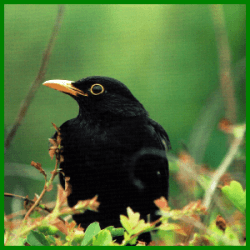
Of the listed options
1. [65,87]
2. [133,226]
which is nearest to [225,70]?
[65,87]

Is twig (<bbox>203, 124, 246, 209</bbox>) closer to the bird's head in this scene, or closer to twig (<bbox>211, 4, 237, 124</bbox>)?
twig (<bbox>211, 4, 237, 124</bbox>)

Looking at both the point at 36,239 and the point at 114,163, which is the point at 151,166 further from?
the point at 36,239

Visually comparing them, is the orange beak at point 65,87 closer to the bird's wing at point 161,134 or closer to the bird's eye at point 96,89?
the bird's eye at point 96,89

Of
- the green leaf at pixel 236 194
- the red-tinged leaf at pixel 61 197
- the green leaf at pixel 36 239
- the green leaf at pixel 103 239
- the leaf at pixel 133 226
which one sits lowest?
the green leaf at pixel 36 239

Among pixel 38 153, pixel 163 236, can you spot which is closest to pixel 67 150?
pixel 38 153

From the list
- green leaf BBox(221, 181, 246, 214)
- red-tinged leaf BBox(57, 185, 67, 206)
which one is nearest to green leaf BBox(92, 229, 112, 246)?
red-tinged leaf BBox(57, 185, 67, 206)

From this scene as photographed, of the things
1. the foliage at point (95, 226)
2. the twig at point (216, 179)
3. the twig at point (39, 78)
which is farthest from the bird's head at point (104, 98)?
the foliage at point (95, 226)
